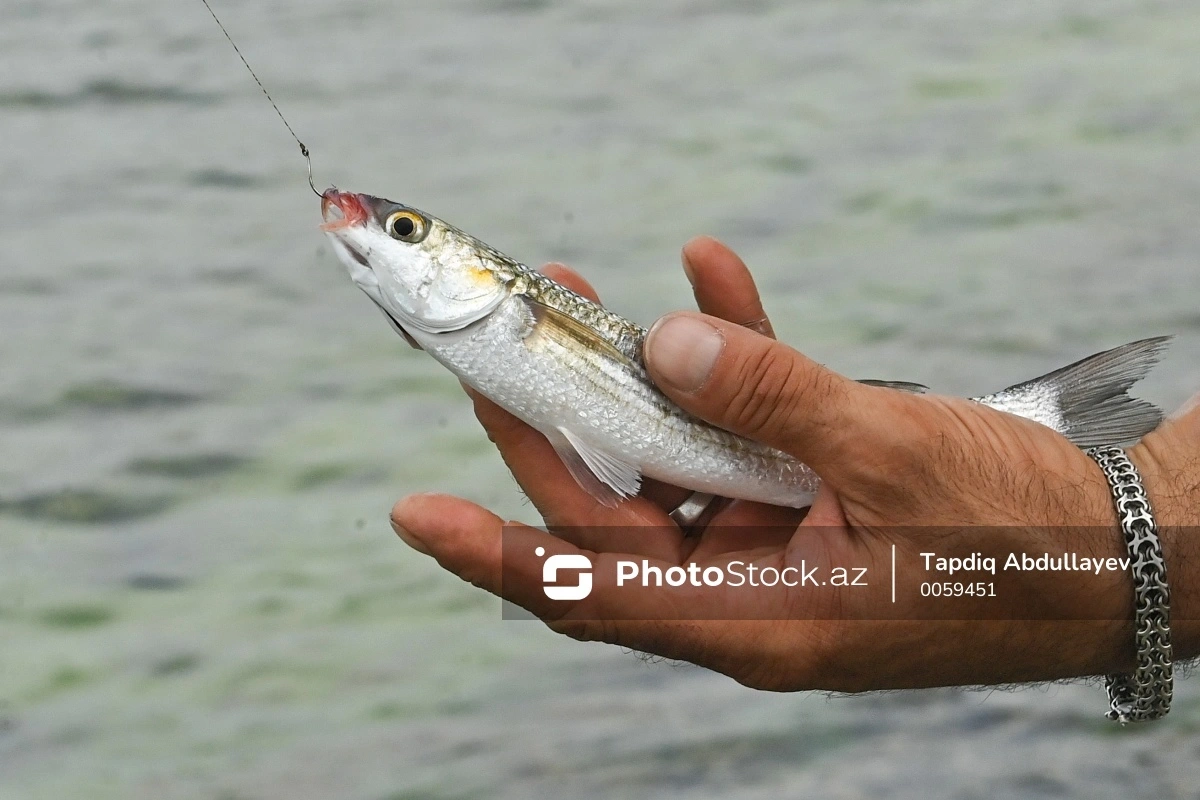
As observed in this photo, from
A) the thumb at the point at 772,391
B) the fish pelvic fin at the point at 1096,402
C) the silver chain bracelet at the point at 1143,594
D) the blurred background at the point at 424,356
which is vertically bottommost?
the blurred background at the point at 424,356

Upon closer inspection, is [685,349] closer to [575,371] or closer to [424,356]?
[575,371]

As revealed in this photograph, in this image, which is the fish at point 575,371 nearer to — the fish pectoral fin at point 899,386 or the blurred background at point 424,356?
the fish pectoral fin at point 899,386

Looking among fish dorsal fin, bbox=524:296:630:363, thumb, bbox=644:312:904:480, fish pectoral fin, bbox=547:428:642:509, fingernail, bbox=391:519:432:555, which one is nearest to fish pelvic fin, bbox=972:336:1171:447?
thumb, bbox=644:312:904:480

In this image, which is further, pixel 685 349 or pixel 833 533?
pixel 833 533

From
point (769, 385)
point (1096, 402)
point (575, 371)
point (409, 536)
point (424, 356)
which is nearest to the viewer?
point (769, 385)

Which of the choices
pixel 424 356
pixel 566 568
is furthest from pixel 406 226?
pixel 424 356

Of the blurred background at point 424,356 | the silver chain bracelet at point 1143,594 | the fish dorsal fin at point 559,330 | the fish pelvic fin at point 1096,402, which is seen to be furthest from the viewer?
the blurred background at point 424,356

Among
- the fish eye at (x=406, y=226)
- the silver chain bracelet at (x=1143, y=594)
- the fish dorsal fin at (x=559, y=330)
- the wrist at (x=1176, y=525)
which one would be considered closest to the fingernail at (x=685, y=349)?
the fish dorsal fin at (x=559, y=330)
